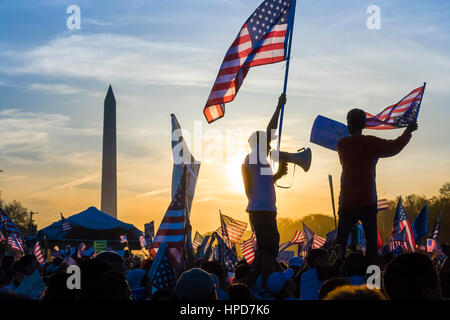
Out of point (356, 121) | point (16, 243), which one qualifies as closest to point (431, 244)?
point (16, 243)

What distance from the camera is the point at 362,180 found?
6.57 metres

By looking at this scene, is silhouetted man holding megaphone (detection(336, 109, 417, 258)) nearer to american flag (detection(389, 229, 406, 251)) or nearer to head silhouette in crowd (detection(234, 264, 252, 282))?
head silhouette in crowd (detection(234, 264, 252, 282))

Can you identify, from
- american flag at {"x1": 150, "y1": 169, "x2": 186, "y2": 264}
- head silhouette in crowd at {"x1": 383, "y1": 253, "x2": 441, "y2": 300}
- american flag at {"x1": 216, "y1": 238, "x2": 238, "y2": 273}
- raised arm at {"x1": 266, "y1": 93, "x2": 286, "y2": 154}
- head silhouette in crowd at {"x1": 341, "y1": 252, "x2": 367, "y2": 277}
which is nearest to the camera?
head silhouette in crowd at {"x1": 383, "y1": 253, "x2": 441, "y2": 300}

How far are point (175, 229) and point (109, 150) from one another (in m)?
50.1

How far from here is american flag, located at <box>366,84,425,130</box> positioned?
8.51 meters

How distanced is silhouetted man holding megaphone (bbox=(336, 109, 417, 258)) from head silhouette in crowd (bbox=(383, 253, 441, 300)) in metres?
3.11

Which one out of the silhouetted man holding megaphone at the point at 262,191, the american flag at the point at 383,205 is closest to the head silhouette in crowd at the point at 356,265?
the silhouetted man holding megaphone at the point at 262,191

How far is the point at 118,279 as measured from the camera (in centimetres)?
401

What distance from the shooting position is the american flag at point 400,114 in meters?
8.51

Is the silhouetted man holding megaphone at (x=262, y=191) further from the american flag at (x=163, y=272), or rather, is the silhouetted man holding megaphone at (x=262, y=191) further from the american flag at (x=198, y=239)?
the american flag at (x=198, y=239)

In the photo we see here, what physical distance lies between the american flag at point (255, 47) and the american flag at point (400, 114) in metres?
1.60

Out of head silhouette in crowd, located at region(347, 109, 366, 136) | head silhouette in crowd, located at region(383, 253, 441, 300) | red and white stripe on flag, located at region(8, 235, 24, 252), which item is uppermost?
head silhouette in crowd, located at region(347, 109, 366, 136)

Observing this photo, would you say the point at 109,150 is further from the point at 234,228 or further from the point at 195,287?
the point at 195,287

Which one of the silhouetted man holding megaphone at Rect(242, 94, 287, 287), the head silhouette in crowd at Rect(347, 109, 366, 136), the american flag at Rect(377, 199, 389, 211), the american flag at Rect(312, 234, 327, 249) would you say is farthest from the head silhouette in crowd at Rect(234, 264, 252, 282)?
the american flag at Rect(377, 199, 389, 211)
